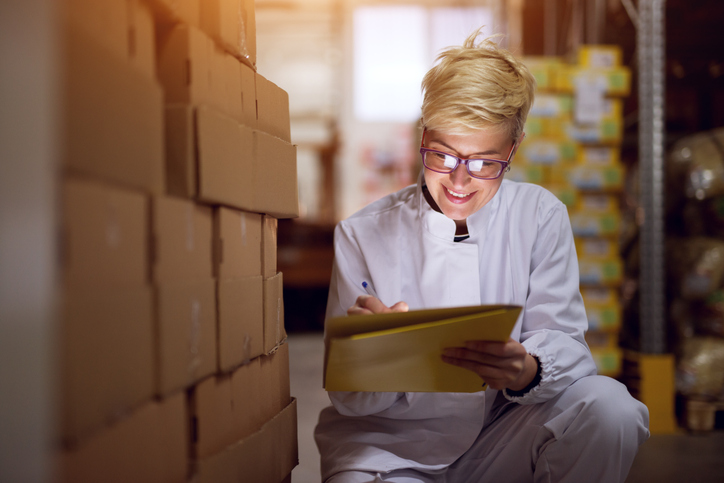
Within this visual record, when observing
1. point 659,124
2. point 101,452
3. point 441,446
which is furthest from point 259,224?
point 659,124

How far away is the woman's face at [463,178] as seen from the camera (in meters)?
1.31

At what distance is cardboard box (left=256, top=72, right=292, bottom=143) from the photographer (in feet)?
3.82

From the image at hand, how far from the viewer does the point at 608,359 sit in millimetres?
3100

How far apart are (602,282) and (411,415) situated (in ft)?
7.52

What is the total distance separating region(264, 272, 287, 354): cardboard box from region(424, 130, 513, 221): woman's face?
445 millimetres

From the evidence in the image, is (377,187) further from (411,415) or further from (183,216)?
(183,216)

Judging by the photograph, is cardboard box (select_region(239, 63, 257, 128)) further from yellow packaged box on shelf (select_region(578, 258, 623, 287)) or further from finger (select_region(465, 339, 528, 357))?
yellow packaged box on shelf (select_region(578, 258, 623, 287))

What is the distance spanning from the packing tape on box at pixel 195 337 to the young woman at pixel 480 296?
357 mm

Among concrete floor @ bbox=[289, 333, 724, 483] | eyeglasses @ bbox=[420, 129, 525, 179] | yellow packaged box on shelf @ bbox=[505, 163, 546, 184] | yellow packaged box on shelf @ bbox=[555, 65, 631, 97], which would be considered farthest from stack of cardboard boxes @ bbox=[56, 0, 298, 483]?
yellow packaged box on shelf @ bbox=[555, 65, 631, 97]

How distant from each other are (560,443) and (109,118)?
109 cm

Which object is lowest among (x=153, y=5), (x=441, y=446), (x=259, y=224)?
(x=441, y=446)

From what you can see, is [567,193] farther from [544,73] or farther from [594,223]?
[544,73]

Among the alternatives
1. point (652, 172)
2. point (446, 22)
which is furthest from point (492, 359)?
point (446, 22)

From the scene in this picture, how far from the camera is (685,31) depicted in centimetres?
384
